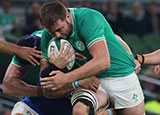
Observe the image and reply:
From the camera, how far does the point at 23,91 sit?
317 centimetres

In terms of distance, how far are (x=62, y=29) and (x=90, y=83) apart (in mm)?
535

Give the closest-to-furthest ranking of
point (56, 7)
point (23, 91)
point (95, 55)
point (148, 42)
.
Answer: point (95, 55)
point (56, 7)
point (23, 91)
point (148, 42)

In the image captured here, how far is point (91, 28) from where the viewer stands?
2473mm

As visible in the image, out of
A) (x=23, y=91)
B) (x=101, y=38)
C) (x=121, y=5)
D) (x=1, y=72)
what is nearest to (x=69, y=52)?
(x=101, y=38)

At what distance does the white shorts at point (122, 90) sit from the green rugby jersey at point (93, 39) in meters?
0.05

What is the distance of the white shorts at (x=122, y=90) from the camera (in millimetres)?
2782

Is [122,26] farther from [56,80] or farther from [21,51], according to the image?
[56,80]

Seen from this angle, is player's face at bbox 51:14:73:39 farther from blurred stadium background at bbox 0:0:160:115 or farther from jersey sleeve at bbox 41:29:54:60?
blurred stadium background at bbox 0:0:160:115

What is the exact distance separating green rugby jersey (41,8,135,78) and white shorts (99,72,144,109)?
5 centimetres

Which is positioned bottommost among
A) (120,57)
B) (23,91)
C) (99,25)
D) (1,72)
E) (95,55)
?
(1,72)

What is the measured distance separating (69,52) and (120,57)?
18.7 inches

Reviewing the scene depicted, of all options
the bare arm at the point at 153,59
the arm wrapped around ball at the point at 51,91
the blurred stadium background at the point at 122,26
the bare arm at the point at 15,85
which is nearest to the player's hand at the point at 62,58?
the arm wrapped around ball at the point at 51,91

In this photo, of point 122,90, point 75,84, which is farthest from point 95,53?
point 122,90

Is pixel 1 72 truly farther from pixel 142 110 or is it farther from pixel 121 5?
pixel 121 5
